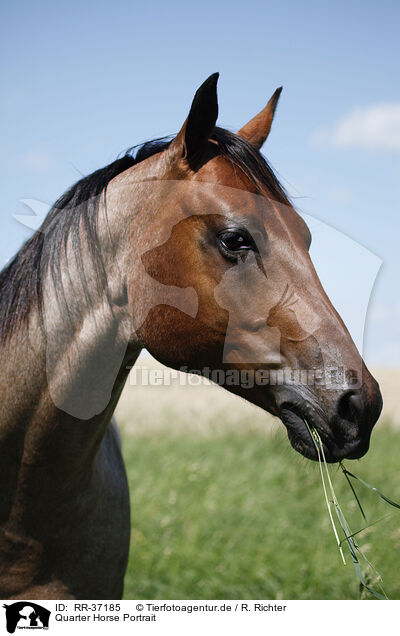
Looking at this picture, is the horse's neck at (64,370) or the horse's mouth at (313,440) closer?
the horse's mouth at (313,440)

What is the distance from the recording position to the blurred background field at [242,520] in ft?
15.9

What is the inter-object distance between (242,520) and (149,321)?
15.5 ft

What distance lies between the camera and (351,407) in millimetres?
1838

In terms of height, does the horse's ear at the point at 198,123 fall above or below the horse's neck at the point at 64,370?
above

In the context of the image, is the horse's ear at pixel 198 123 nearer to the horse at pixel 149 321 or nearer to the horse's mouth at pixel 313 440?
the horse at pixel 149 321

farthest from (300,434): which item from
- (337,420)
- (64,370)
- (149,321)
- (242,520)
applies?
→ (242,520)

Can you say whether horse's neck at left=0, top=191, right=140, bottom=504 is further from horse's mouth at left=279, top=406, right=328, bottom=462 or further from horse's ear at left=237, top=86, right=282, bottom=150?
horse's ear at left=237, top=86, right=282, bottom=150

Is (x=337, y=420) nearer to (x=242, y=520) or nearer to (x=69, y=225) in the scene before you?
(x=69, y=225)

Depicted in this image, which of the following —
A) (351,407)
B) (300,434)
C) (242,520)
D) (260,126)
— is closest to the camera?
(351,407)
